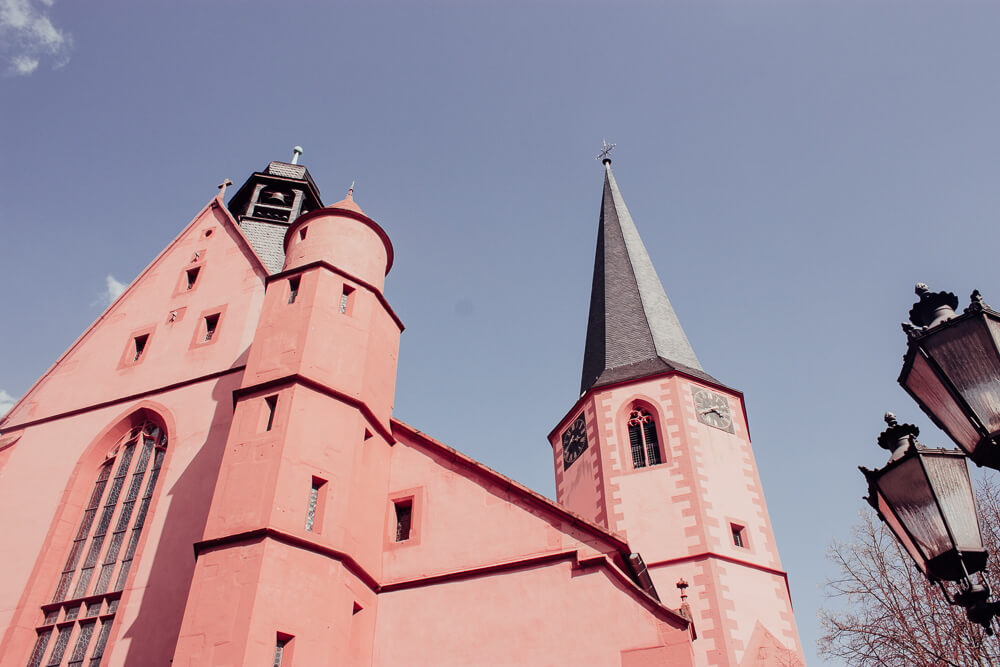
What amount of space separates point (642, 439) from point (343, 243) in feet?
29.9

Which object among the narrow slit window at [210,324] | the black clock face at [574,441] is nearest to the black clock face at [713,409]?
the black clock face at [574,441]

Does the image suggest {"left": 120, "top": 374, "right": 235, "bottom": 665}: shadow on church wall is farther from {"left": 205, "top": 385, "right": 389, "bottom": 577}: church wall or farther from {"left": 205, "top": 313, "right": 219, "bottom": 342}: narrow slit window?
{"left": 205, "top": 313, "right": 219, "bottom": 342}: narrow slit window

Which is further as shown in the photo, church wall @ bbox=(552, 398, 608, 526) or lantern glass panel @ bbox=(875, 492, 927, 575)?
church wall @ bbox=(552, 398, 608, 526)

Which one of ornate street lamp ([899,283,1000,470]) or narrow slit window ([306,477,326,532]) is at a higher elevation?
narrow slit window ([306,477,326,532])

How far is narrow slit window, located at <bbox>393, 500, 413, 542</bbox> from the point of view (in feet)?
37.6

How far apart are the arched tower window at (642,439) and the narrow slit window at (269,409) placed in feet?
32.7

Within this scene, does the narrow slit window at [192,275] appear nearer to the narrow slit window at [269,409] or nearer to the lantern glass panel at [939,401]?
the narrow slit window at [269,409]

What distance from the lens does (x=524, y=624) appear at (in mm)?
9836

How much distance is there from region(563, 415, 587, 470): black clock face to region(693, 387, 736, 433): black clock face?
2944mm

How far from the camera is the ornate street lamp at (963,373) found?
3660 mm

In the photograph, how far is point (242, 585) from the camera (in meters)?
8.90

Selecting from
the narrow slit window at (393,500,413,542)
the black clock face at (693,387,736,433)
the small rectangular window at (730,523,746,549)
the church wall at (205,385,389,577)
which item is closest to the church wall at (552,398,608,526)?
the black clock face at (693,387,736,433)

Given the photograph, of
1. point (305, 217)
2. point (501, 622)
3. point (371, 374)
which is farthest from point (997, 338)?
point (305, 217)

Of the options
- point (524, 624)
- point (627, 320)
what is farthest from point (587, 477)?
point (524, 624)
